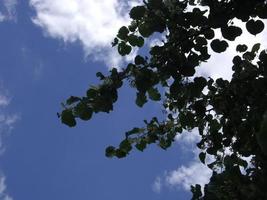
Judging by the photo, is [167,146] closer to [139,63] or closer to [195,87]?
[195,87]

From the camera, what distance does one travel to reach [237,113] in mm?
4406

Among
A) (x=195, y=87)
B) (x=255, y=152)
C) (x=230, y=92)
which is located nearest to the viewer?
(x=195, y=87)

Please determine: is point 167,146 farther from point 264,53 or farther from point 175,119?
point 264,53

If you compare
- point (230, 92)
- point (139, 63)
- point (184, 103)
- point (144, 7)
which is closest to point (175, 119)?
point (184, 103)

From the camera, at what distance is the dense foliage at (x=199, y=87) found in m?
3.60

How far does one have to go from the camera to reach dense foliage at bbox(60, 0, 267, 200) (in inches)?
142

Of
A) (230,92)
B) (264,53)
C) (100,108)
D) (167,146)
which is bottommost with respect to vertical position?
(100,108)

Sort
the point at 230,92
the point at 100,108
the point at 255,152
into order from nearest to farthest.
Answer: the point at 100,108
the point at 255,152
the point at 230,92

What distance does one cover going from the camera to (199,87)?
3.94 metres

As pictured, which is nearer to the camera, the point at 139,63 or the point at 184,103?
the point at 139,63

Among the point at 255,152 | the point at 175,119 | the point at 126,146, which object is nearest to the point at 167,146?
the point at 175,119

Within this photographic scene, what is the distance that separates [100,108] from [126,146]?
753 mm

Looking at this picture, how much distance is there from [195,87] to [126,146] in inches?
36.2

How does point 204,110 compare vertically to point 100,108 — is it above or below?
above
